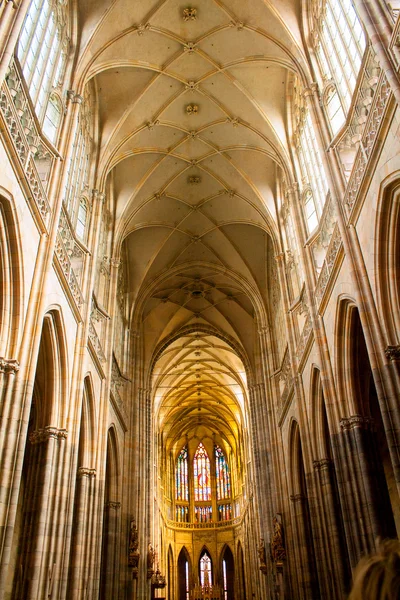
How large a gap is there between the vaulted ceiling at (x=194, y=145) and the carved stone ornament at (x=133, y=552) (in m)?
10.2

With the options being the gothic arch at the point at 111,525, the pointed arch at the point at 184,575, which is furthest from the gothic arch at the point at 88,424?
the pointed arch at the point at 184,575

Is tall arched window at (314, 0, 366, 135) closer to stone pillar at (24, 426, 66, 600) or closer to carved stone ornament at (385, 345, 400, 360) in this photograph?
carved stone ornament at (385, 345, 400, 360)

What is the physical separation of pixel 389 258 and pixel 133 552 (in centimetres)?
1647

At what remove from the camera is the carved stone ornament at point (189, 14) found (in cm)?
1759

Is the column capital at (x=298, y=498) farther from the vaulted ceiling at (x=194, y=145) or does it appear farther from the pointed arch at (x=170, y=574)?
the pointed arch at (x=170, y=574)

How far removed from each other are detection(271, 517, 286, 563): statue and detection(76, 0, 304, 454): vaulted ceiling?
912 cm

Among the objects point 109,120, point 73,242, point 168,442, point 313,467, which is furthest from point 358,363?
point 168,442

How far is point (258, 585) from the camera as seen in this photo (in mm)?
31047

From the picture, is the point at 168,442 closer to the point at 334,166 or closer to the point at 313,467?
the point at 313,467

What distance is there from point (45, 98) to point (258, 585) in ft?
90.7

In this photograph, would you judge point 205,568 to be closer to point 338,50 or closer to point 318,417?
point 318,417

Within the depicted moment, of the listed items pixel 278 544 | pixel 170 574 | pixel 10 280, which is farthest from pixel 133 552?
pixel 170 574

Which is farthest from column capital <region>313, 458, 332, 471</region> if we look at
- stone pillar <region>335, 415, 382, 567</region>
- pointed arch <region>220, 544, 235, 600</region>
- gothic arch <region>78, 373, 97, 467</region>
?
pointed arch <region>220, 544, 235, 600</region>

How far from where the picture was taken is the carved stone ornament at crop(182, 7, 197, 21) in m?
17.6
